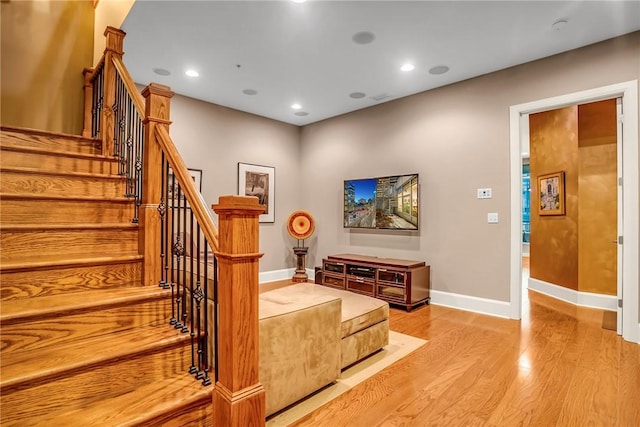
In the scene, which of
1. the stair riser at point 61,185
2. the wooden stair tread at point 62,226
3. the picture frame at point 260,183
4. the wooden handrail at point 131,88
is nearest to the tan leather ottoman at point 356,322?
the wooden stair tread at point 62,226

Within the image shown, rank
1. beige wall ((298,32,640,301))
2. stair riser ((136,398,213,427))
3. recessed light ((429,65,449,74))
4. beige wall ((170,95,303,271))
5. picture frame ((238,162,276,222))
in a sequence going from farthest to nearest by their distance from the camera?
picture frame ((238,162,276,222)), beige wall ((170,95,303,271)), recessed light ((429,65,449,74)), beige wall ((298,32,640,301)), stair riser ((136,398,213,427))

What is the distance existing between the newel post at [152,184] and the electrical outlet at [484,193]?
11.8ft

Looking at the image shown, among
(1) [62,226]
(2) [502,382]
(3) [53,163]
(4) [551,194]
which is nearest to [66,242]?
(1) [62,226]

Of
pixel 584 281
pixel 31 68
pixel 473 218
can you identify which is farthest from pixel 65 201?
pixel 584 281

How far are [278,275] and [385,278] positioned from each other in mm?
2268

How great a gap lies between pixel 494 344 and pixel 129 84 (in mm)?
3817

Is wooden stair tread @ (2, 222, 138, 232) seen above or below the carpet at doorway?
above

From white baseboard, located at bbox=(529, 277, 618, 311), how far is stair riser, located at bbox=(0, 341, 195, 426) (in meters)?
5.03

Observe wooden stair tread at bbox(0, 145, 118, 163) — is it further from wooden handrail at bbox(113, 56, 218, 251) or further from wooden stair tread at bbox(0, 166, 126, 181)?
wooden handrail at bbox(113, 56, 218, 251)

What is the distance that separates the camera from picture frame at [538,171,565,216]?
486cm

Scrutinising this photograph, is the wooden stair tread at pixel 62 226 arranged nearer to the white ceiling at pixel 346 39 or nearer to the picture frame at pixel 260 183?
the white ceiling at pixel 346 39

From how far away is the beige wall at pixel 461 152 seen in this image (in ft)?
11.4

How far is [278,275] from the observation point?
5875mm

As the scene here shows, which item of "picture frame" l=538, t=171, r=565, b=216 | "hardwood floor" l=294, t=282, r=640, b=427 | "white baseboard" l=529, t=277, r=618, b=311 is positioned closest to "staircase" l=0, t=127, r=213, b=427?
"hardwood floor" l=294, t=282, r=640, b=427
